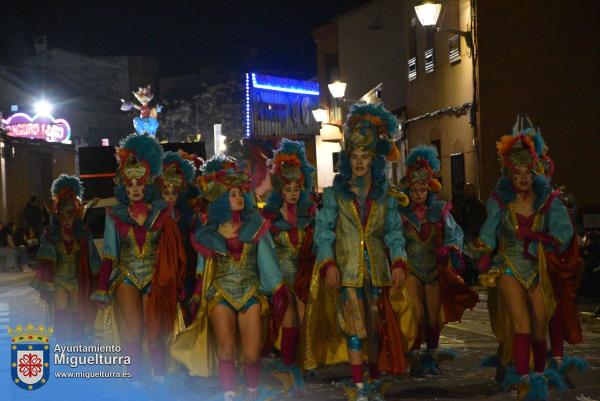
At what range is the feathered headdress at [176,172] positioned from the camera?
1085 cm

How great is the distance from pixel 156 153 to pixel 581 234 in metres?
8.66

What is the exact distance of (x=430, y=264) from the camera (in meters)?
10.2

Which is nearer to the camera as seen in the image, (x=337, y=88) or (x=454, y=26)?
(x=454, y=26)

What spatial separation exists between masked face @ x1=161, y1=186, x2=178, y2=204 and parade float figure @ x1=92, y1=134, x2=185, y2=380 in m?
1.20

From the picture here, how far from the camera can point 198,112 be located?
225 ft

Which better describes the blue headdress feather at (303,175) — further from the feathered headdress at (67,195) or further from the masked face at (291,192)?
the feathered headdress at (67,195)

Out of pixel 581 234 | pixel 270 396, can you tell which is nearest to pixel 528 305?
pixel 270 396

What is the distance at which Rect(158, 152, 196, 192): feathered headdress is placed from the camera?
35.6 ft

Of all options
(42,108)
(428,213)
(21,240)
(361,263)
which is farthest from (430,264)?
(42,108)

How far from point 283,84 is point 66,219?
1902 inches

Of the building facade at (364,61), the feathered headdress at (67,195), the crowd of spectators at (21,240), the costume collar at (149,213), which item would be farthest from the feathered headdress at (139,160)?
the crowd of spectators at (21,240)

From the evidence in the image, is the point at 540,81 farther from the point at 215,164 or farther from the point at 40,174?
the point at 40,174

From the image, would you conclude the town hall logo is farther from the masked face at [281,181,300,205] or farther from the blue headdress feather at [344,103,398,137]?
the blue headdress feather at [344,103,398,137]

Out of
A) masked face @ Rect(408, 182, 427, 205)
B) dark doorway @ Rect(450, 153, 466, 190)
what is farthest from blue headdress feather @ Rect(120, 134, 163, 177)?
dark doorway @ Rect(450, 153, 466, 190)
